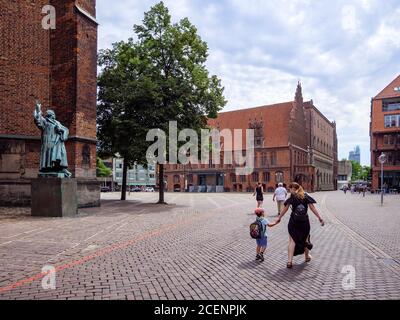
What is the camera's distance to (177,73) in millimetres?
24219

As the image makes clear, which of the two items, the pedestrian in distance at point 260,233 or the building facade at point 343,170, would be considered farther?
the building facade at point 343,170

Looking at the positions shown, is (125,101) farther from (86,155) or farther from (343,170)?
(343,170)

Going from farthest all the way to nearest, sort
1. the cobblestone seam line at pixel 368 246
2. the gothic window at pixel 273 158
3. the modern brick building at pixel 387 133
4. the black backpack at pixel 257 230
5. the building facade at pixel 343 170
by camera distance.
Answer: the building facade at pixel 343 170, the gothic window at pixel 273 158, the modern brick building at pixel 387 133, the black backpack at pixel 257 230, the cobblestone seam line at pixel 368 246

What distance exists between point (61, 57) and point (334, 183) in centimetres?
9280

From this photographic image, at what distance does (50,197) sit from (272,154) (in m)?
54.1

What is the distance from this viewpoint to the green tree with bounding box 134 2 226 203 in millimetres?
22562

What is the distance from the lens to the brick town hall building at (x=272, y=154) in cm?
6369

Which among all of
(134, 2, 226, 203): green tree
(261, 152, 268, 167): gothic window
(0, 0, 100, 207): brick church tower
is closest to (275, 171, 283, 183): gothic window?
(261, 152, 268, 167): gothic window

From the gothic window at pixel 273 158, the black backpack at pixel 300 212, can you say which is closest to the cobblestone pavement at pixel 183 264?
the black backpack at pixel 300 212

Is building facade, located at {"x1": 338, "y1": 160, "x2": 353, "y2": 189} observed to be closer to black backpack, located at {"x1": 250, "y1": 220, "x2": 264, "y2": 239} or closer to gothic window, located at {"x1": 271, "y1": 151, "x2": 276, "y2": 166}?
gothic window, located at {"x1": 271, "y1": 151, "x2": 276, "y2": 166}

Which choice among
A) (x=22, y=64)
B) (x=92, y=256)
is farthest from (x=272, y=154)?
(x=92, y=256)

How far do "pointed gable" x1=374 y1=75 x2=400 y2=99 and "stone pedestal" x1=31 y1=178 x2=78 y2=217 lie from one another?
62.0 meters

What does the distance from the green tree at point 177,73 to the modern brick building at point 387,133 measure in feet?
153

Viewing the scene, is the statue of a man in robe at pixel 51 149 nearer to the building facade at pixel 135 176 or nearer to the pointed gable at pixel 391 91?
the pointed gable at pixel 391 91
